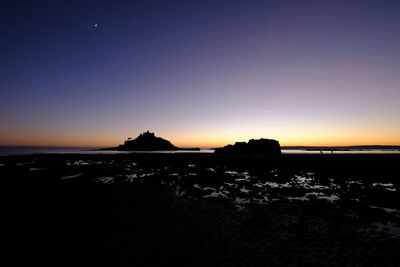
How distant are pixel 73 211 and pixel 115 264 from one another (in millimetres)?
8596

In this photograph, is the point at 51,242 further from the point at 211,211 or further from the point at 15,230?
the point at 211,211

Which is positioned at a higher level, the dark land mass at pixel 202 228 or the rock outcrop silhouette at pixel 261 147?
the rock outcrop silhouette at pixel 261 147

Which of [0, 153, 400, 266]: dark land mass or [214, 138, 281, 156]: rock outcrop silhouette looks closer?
[0, 153, 400, 266]: dark land mass

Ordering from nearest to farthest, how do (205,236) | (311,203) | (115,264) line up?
(115,264), (205,236), (311,203)

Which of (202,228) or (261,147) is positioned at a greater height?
(261,147)

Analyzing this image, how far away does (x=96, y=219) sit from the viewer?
41.7ft

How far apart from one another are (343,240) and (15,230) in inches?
627

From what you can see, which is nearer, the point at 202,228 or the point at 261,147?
the point at 202,228

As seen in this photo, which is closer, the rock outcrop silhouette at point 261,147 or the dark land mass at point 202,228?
the dark land mass at point 202,228

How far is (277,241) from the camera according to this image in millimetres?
9594

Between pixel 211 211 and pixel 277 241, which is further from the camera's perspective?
pixel 211 211

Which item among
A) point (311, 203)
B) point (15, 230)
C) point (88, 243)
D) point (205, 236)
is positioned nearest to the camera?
point (88, 243)

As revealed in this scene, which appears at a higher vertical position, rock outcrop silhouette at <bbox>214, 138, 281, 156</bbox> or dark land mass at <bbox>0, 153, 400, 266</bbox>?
rock outcrop silhouette at <bbox>214, 138, 281, 156</bbox>

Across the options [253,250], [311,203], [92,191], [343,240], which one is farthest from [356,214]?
[92,191]
